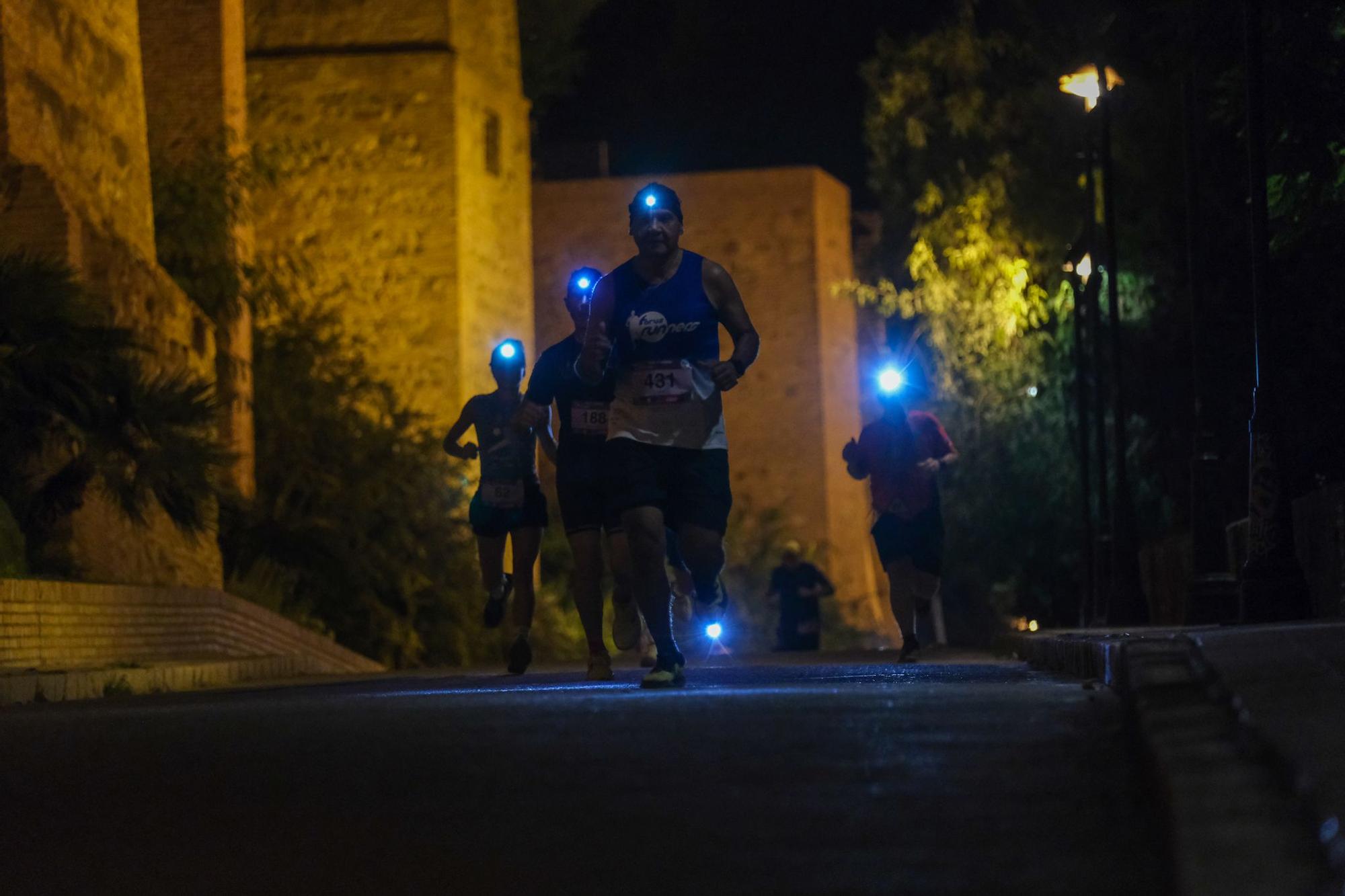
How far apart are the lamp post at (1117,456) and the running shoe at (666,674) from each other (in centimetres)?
1165

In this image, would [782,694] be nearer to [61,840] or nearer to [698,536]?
[698,536]

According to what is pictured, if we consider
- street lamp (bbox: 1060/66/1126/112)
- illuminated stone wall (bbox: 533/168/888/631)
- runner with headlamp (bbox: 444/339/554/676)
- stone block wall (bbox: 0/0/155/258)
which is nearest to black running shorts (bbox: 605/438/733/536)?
runner with headlamp (bbox: 444/339/554/676)

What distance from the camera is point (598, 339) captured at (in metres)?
10.4

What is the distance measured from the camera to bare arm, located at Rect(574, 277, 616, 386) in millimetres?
10320

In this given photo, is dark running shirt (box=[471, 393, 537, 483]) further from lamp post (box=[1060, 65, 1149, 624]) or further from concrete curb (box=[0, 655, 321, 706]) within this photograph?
lamp post (box=[1060, 65, 1149, 624])

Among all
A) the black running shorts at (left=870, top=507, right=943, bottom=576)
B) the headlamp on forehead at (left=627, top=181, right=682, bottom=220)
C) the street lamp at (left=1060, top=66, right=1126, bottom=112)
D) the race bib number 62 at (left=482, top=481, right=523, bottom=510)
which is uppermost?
the street lamp at (left=1060, top=66, right=1126, bottom=112)

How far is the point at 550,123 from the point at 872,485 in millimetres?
41102

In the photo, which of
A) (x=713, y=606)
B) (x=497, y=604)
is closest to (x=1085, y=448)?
(x=497, y=604)

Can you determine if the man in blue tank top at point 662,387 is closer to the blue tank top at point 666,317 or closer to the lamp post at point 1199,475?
the blue tank top at point 666,317

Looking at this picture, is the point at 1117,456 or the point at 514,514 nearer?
the point at 514,514

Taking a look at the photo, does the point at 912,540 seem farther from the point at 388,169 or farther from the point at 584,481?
the point at 388,169

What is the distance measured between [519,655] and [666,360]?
5.04 metres

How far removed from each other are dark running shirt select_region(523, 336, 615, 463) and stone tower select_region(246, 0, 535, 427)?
22523 millimetres

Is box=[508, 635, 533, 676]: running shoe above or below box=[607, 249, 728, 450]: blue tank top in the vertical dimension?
below
